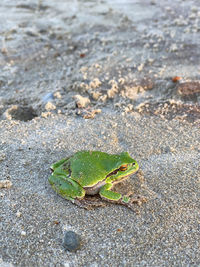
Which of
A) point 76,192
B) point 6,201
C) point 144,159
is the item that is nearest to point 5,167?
point 6,201

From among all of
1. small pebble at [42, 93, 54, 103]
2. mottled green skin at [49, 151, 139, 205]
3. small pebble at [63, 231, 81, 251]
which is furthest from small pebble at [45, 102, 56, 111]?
small pebble at [63, 231, 81, 251]

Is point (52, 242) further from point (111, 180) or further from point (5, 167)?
point (5, 167)

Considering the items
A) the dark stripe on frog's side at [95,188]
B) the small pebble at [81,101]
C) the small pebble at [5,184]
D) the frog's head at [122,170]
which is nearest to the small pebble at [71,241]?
the dark stripe on frog's side at [95,188]

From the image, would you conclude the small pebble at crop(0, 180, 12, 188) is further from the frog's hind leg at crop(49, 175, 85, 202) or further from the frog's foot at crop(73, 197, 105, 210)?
the frog's foot at crop(73, 197, 105, 210)

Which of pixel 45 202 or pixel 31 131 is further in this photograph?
pixel 31 131

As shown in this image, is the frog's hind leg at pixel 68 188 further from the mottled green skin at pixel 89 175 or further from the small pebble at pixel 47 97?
the small pebble at pixel 47 97

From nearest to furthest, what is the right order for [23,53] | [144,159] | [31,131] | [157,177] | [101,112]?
[157,177] < [144,159] < [31,131] < [101,112] < [23,53]

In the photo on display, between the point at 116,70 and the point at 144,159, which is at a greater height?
the point at 116,70
